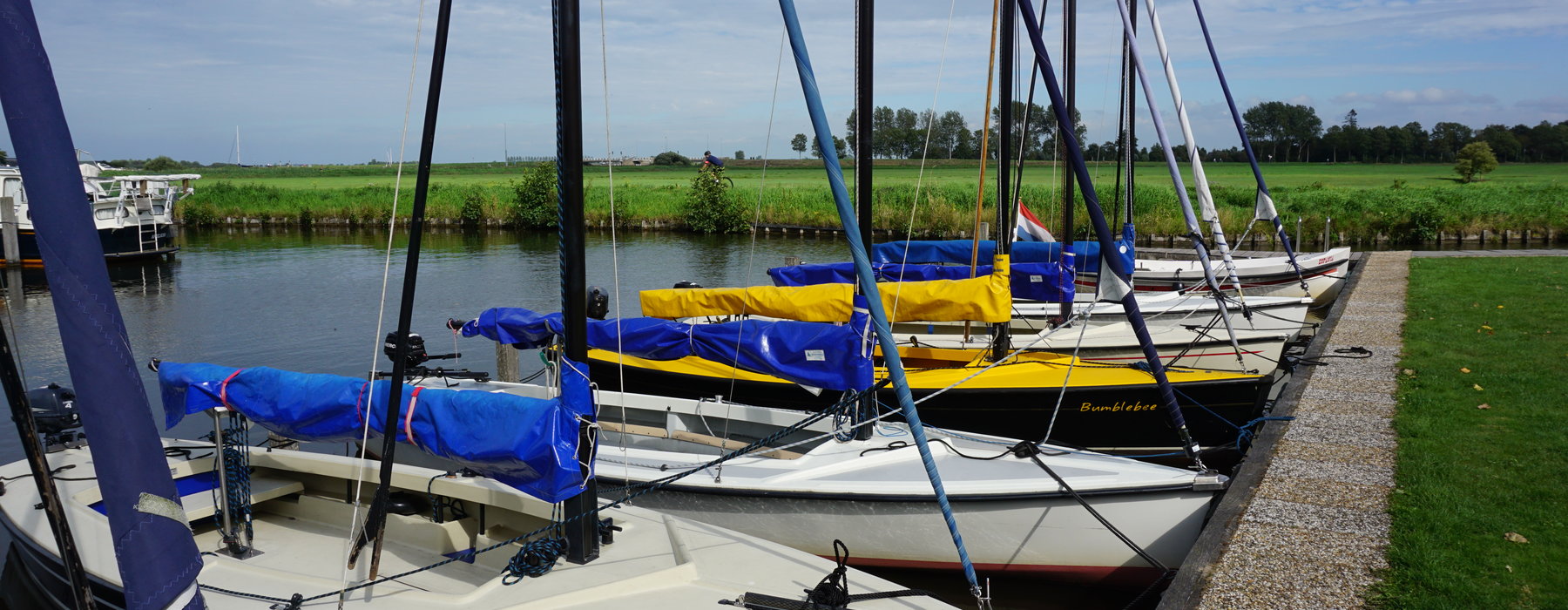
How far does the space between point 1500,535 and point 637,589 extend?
5566 mm

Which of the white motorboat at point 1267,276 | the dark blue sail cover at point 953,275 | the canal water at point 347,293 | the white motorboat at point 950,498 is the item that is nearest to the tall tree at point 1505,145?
the canal water at point 347,293

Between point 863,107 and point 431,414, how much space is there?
4.13 meters

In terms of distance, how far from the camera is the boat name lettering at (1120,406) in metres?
10.6

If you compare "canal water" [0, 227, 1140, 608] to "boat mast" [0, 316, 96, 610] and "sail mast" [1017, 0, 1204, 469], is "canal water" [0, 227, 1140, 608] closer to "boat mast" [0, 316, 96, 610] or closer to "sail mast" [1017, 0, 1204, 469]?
"sail mast" [1017, 0, 1204, 469]

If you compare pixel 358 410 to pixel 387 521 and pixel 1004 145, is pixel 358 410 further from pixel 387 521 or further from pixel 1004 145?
pixel 1004 145

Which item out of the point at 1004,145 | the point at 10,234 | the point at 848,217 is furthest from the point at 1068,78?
the point at 10,234

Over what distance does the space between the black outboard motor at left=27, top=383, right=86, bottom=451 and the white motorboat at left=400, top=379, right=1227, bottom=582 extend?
12.8 feet

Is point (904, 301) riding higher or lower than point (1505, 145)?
lower

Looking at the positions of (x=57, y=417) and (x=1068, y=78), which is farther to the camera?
(x=1068, y=78)

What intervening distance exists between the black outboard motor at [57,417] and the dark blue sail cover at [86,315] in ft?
20.4

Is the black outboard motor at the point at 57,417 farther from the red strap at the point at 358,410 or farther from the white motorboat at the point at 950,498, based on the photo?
the white motorboat at the point at 950,498

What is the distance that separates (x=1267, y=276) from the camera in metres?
20.1

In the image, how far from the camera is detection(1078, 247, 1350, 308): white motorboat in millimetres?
19844

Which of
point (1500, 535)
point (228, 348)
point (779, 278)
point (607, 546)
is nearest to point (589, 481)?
point (607, 546)
